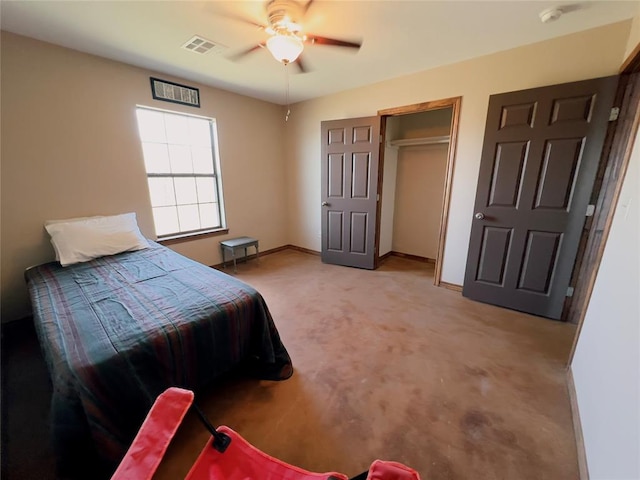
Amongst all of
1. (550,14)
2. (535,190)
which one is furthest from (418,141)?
(550,14)

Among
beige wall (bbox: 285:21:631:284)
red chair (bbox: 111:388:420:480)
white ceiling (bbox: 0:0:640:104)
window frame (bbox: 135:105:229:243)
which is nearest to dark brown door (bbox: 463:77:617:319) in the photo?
beige wall (bbox: 285:21:631:284)

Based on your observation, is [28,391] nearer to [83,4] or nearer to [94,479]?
[94,479]

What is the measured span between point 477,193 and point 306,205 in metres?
2.57

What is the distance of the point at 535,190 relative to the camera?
2363 millimetres

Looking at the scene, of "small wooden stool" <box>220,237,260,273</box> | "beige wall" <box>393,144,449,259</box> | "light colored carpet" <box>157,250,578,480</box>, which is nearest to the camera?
"light colored carpet" <box>157,250,578,480</box>

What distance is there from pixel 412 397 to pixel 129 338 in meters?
1.61

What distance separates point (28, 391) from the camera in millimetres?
1612

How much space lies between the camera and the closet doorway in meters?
3.64

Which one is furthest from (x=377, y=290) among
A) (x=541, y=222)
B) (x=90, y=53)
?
A: (x=90, y=53)

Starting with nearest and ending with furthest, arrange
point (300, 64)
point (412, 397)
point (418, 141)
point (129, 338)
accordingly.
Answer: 1. point (129, 338)
2. point (412, 397)
3. point (300, 64)
4. point (418, 141)

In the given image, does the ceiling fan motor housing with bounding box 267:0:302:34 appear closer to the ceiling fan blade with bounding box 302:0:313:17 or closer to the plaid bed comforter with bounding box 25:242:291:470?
the ceiling fan blade with bounding box 302:0:313:17

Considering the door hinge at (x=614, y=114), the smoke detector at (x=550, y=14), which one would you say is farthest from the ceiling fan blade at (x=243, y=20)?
the door hinge at (x=614, y=114)

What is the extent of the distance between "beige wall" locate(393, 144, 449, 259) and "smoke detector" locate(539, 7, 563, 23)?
1.89 metres

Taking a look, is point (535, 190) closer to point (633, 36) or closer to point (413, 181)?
point (633, 36)
